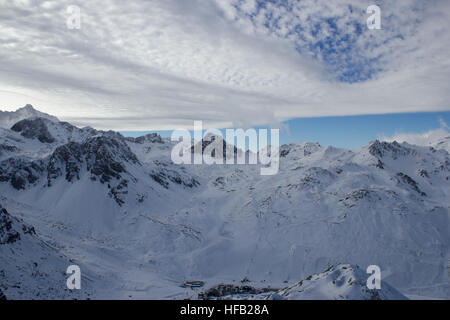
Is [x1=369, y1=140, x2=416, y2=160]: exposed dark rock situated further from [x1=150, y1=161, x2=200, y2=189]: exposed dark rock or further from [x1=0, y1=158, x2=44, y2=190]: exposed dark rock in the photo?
Result: [x1=0, y1=158, x2=44, y2=190]: exposed dark rock

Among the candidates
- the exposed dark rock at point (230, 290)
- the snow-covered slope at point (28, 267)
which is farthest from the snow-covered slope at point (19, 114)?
the exposed dark rock at point (230, 290)

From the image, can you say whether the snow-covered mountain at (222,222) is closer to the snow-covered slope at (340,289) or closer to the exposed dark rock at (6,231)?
the snow-covered slope at (340,289)

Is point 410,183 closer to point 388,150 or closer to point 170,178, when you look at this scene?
point 388,150

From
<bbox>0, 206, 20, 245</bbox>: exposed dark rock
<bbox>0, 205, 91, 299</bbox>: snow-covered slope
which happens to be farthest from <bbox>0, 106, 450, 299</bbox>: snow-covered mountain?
<bbox>0, 206, 20, 245</bbox>: exposed dark rock

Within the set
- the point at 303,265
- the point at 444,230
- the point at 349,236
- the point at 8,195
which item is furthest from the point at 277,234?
the point at 8,195

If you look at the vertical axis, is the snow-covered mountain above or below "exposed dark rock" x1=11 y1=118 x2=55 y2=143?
below

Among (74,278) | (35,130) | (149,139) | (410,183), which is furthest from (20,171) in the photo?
(149,139)
